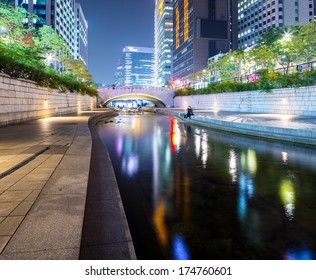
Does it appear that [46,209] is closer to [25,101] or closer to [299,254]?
A: [299,254]

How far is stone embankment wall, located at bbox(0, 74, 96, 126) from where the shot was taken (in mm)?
20375

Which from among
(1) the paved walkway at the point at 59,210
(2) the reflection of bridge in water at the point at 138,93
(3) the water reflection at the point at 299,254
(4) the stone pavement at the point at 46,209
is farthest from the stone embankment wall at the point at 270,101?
(2) the reflection of bridge in water at the point at 138,93

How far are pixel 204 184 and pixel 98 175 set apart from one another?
9.49 feet

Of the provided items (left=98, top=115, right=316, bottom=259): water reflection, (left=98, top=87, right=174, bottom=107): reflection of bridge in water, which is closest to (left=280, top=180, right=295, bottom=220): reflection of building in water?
(left=98, top=115, right=316, bottom=259): water reflection

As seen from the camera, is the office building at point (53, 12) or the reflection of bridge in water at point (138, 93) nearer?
the reflection of bridge in water at point (138, 93)

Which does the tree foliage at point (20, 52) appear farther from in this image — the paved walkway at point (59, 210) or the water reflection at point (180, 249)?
the water reflection at point (180, 249)

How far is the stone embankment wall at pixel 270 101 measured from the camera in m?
28.9

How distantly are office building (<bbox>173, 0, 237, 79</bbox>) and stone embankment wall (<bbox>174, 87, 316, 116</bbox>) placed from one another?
104 metres

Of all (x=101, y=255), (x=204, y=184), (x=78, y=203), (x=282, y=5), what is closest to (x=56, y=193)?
(x=78, y=203)

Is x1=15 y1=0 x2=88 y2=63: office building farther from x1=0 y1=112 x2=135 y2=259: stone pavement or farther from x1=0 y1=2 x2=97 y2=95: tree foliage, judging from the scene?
x1=0 y1=112 x2=135 y2=259: stone pavement

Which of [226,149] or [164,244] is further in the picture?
[226,149]

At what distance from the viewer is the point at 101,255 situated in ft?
12.0

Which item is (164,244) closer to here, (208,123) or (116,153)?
(116,153)

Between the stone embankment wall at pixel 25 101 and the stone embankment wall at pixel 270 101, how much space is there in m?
25.7
